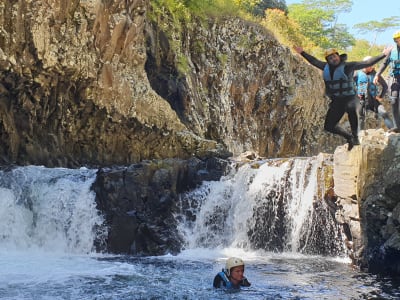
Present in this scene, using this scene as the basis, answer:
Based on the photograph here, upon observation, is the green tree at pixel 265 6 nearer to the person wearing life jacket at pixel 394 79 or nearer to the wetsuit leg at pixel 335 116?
the person wearing life jacket at pixel 394 79

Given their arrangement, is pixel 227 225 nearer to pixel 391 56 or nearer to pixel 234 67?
pixel 391 56

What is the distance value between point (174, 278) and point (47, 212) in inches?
234

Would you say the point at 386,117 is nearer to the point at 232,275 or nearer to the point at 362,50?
the point at 232,275

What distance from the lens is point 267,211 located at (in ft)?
43.8

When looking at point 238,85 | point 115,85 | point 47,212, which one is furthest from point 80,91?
point 238,85

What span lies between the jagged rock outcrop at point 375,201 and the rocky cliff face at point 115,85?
8563 millimetres

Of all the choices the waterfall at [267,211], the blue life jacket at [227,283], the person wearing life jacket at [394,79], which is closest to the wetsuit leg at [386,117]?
the person wearing life jacket at [394,79]

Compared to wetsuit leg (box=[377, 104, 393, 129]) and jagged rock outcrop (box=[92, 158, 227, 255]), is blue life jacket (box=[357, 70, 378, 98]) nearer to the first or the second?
wetsuit leg (box=[377, 104, 393, 129])

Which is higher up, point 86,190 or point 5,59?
point 5,59

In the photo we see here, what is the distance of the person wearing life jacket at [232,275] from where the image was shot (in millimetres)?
7336

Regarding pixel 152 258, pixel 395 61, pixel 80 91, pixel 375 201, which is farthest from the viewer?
pixel 80 91

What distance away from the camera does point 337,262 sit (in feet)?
35.4

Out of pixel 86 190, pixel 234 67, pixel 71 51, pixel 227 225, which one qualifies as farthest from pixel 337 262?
pixel 234 67

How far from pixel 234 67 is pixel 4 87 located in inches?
464
